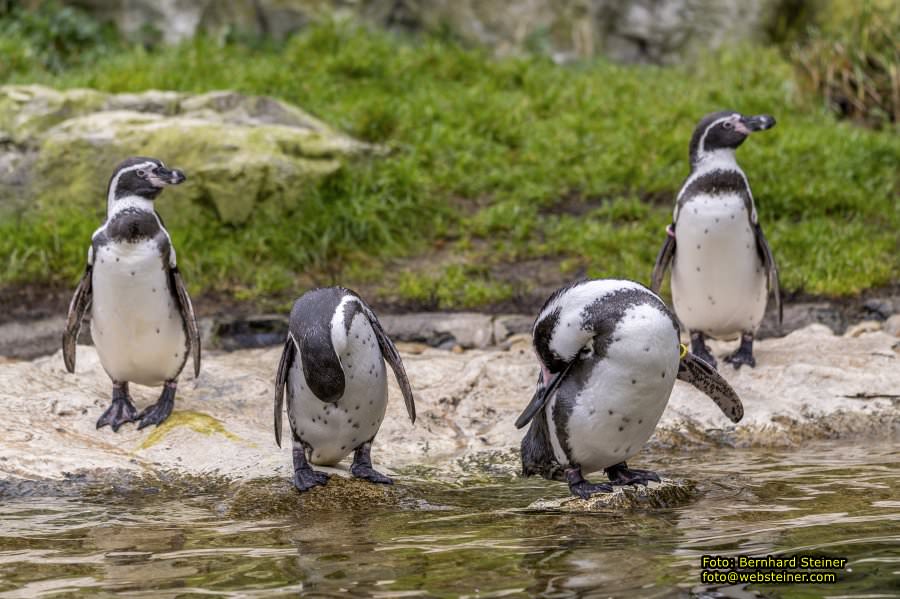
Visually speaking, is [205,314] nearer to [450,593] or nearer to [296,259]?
[296,259]

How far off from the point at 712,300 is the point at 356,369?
230 centimetres

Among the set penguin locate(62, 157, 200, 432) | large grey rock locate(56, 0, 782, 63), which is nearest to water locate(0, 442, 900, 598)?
penguin locate(62, 157, 200, 432)

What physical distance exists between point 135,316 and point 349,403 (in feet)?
4.25

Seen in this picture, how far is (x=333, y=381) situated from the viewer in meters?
4.18

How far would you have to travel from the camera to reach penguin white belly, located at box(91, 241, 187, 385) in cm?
506

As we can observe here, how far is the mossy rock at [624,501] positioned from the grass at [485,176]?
141 inches

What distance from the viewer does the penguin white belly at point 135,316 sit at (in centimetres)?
506

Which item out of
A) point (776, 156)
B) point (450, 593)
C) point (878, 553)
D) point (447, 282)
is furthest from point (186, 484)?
point (776, 156)

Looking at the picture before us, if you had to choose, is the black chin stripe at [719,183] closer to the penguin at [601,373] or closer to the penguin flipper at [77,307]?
the penguin at [601,373]

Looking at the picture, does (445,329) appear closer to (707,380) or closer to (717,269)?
(717,269)

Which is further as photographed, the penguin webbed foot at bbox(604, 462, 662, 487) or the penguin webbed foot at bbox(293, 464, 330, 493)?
the penguin webbed foot at bbox(293, 464, 330, 493)

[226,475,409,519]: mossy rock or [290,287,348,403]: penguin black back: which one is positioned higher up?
[290,287,348,403]: penguin black back

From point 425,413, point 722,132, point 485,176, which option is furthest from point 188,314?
point 485,176

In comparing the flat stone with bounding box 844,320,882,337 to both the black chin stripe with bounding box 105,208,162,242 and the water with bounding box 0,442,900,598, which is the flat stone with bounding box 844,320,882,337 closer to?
the water with bounding box 0,442,900,598
